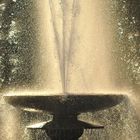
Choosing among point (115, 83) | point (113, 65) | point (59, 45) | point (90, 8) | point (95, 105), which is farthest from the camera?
point (90, 8)

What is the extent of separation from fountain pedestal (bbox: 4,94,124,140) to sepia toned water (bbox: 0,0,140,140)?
18.5 feet

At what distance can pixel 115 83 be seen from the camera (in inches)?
709

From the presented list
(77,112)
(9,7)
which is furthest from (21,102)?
(9,7)

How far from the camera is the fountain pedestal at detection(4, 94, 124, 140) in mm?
7105

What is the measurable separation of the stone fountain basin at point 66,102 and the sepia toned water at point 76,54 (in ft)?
19.1

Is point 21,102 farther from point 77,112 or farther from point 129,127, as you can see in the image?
point 129,127

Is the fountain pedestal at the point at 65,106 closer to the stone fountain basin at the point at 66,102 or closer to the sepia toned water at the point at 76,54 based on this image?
the stone fountain basin at the point at 66,102

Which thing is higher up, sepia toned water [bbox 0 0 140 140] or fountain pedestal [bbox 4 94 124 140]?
sepia toned water [bbox 0 0 140 140]

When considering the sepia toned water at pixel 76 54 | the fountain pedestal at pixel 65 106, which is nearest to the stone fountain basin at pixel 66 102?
the fountain pedestal at pixel 65 106

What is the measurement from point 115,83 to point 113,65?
1381 millimetres

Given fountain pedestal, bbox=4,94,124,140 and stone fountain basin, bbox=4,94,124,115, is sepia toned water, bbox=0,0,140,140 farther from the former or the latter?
stone fountain basin, bbox=4,94,124,115

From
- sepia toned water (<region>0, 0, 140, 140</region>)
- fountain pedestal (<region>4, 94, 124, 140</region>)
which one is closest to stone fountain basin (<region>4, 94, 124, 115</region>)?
fountain pedestal (<region>4, 94, 124, 140</region>)

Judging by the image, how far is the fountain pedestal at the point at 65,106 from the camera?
7.11 meters

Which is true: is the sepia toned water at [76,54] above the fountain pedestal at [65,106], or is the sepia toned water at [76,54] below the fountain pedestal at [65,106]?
above
